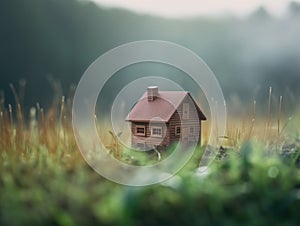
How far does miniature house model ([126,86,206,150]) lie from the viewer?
194cm

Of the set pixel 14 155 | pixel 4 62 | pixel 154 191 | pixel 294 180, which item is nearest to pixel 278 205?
pixel 294 180

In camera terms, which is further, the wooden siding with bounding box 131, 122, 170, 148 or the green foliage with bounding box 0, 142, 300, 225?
the wooden siding with bounding box 131, 122, 170, 148

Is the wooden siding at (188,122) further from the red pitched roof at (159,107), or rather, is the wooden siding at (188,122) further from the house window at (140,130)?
the house window at (140,130)

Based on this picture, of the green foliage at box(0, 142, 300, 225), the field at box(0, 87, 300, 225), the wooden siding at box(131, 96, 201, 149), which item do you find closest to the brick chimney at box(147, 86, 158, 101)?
the wooden siding at box(131, 96, 201, 149)

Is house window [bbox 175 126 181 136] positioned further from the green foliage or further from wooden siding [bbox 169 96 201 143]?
the green foliage

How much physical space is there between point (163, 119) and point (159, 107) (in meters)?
0.08

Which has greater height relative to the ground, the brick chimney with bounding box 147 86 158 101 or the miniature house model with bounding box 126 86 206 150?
the brick chimney with bounding box 147 86 158 101

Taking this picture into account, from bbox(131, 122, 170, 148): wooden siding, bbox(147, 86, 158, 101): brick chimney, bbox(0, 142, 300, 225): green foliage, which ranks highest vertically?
bbox(147, 86, 158, 101): brick chimney

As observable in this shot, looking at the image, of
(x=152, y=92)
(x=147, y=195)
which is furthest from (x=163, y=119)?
(x=147, y=195)

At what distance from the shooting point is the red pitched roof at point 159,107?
1.94 meters

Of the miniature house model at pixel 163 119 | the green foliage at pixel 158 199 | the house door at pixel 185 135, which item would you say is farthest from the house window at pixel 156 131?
the green foliage at pixel 158 199

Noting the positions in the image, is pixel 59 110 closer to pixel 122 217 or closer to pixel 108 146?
pixel 108 146

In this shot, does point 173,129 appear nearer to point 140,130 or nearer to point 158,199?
point 140,130

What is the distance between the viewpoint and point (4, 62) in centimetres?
317
